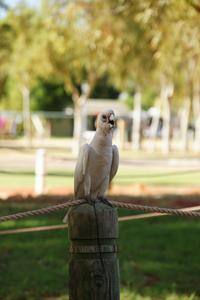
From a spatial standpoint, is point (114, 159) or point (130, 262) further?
point (130, 262)

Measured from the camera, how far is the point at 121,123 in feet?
131

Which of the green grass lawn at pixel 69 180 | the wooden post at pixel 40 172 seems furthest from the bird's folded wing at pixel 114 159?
the green grass lawn at pixel 69 180

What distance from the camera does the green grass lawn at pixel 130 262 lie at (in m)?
6.84

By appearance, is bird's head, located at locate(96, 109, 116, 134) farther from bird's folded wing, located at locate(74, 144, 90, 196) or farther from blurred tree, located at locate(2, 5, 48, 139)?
blurred tree, located at locate(2, 5, 48, 139)

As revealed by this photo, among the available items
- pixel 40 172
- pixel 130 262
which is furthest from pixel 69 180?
pixel 130 262

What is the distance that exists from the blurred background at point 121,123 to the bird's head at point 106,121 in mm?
3365

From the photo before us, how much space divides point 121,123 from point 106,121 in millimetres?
36436

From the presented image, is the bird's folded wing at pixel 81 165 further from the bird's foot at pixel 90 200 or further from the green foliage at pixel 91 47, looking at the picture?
the green foliage at pixel 91 47

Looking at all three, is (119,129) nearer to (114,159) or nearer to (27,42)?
(27,42)

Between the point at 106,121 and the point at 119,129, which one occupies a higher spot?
the point at 106,121

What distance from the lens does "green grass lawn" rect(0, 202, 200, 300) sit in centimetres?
684

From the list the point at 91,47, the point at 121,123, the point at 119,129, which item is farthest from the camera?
the point at 119,129

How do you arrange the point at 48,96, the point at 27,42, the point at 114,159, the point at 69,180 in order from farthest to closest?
the point at 48,96
the point at 27,42
the point at 69,180
the point at 114,159

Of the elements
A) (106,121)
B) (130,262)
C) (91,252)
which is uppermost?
(106,121)
